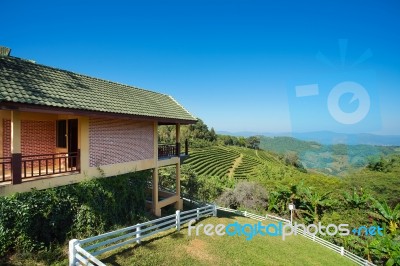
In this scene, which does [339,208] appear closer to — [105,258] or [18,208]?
[105,258]

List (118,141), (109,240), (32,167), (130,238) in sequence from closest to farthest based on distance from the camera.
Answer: (32,167) → (109,240) → (130,238) → (118,141)

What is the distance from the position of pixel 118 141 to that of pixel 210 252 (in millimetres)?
6120

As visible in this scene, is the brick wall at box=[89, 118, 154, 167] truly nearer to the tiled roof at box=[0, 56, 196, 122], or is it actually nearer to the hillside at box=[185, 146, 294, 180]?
the tiled roof at box=[0, 56, 196, 122]

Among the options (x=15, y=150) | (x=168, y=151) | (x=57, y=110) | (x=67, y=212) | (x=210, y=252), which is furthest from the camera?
(x=168, y=151)

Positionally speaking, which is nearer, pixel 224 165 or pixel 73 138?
pixel 73 138

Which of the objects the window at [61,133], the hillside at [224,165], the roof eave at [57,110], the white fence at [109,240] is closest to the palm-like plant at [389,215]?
the white fence at [109,240]

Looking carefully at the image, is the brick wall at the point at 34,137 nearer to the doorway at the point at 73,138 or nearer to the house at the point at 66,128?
the house at the point at 66,128

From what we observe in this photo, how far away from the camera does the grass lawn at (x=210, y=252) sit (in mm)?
8383

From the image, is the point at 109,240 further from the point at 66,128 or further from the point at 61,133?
the point at 61,133

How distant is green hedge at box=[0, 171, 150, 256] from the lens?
23.9 feet

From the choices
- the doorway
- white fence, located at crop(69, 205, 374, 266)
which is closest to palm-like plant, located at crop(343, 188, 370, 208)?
white fence, located at crop(69, 205, 374, 266)

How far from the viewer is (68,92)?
31.6 ft

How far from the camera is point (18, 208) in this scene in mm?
7305

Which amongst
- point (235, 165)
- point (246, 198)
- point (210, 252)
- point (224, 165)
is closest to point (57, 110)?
point (210, 252)
